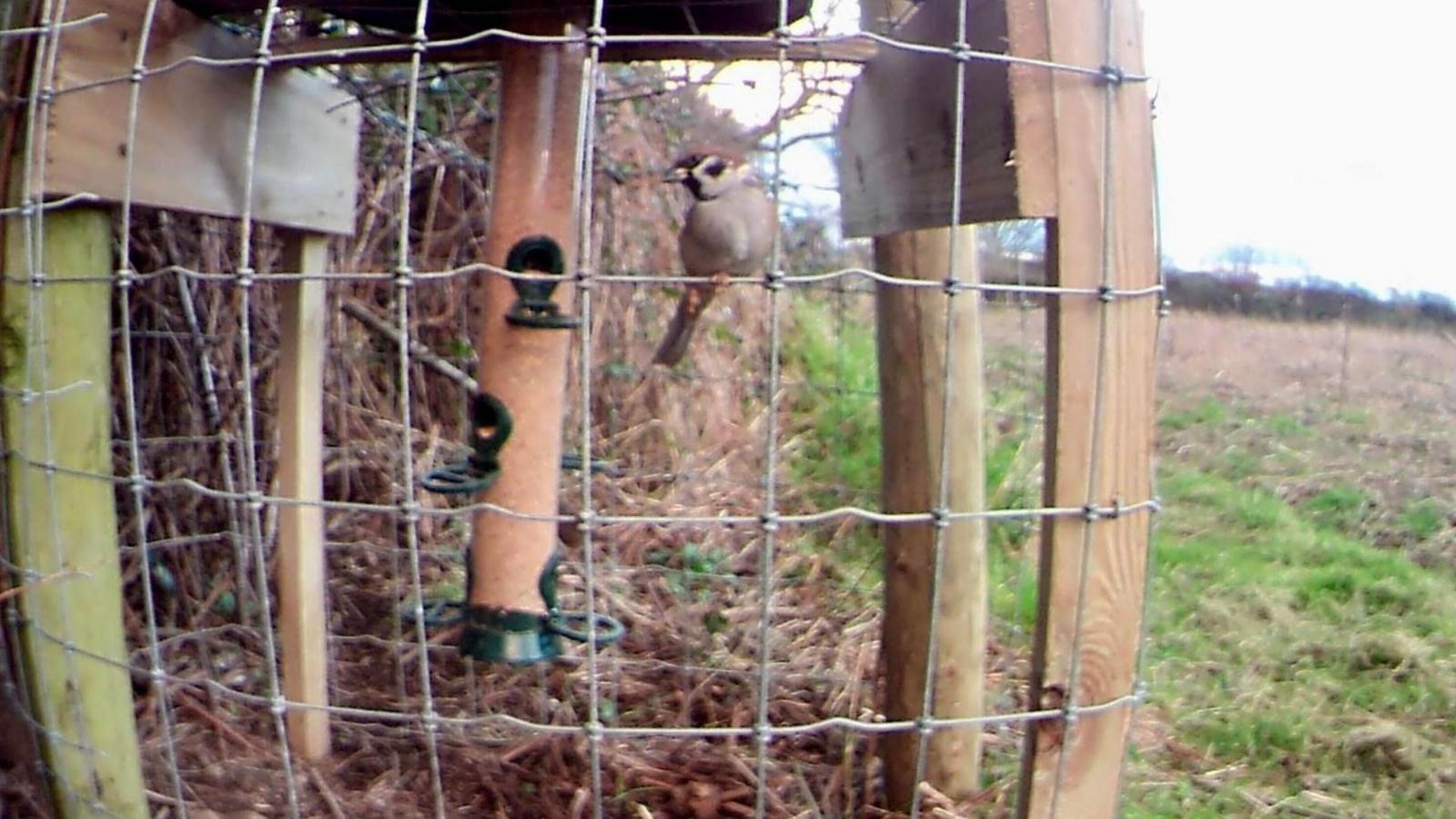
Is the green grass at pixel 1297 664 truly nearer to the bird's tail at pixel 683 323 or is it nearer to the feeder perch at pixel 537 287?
the bird's tail at pixel 683 323

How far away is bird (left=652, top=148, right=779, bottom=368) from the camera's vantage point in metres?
2.52

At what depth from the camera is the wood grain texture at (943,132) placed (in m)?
1.15

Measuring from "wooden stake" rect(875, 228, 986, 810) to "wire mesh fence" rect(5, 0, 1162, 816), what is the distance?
0.06 metres

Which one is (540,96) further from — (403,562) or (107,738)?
(403,562)

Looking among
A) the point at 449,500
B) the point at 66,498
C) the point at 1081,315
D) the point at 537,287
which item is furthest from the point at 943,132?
the point at 449,500

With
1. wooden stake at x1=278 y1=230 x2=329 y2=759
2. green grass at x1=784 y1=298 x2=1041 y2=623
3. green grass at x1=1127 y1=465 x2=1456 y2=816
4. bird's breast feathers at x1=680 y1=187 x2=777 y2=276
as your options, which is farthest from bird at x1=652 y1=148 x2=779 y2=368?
green grass at x1=1127 y1=465 x2=1456 y2=816

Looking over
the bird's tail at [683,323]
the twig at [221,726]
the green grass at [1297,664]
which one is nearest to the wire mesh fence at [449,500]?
the twig at [221,726]

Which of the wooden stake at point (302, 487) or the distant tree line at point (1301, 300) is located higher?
the distant tree line at point (1301, 300)

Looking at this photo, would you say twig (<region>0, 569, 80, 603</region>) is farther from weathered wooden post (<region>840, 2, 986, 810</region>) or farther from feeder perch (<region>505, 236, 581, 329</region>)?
weathered wooden post (<region>840, 2, 986, 810</region>)

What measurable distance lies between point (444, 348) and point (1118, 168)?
2.26 meters

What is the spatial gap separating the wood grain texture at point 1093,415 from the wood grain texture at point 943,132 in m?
0.03

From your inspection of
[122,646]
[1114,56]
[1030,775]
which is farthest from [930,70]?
[122,646]

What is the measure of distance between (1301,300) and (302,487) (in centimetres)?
414

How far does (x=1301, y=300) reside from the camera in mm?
4664
